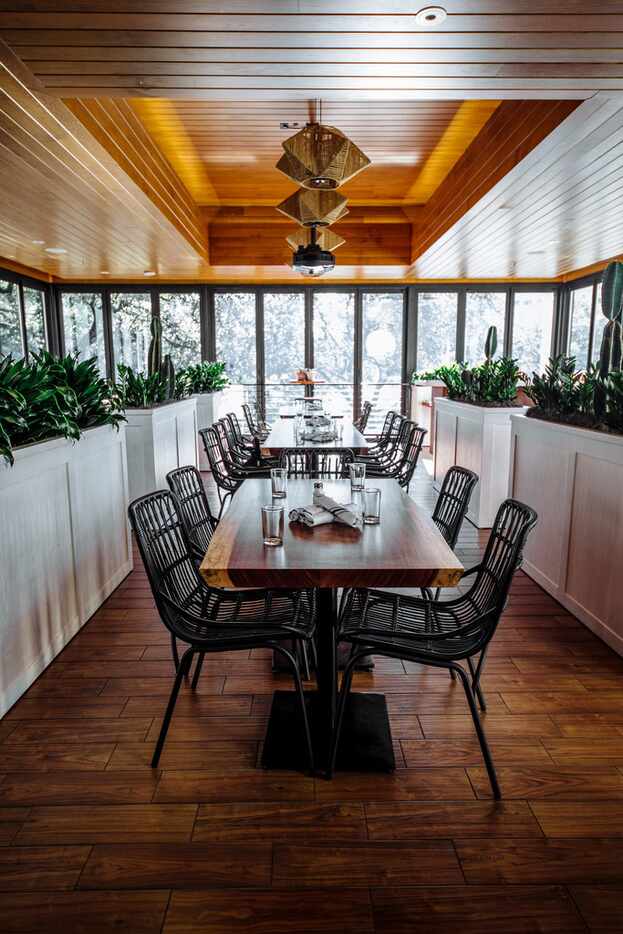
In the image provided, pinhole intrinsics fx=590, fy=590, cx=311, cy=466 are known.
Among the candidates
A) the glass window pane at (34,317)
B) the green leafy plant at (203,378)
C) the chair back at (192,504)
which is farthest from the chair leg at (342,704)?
the glass window pane at (34,317)

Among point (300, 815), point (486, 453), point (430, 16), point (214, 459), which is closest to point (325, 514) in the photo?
point (300, 815)

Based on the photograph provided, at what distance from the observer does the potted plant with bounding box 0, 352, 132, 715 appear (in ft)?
7.88

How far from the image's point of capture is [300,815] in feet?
5.97

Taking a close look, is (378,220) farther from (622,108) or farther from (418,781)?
(418,781)

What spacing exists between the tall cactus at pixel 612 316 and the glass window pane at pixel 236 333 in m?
7.08

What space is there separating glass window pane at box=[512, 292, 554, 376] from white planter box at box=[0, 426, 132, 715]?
817 cm

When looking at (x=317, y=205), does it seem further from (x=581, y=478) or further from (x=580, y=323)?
(x=580, y=323)

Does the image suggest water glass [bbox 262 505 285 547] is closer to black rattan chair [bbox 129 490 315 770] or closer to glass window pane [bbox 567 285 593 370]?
black rattan chair [bbox 129 490 315 770]

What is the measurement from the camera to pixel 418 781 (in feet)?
6.46

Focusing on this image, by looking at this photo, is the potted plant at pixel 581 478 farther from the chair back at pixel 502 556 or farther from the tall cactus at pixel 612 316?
the chair back at pixel 502 556

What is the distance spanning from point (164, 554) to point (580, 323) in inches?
357

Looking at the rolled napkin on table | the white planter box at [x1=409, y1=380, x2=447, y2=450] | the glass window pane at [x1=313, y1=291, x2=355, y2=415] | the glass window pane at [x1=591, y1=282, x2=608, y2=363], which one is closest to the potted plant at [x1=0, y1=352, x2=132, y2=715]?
the rolled napkin on table

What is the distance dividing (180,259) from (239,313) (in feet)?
7.51

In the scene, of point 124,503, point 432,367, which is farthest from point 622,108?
point 432,367
